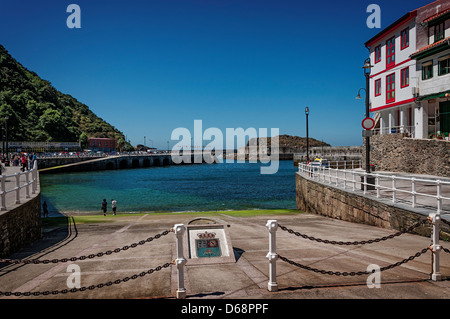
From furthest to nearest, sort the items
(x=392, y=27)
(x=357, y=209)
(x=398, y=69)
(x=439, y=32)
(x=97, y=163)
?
(x=97, y=163), (x=392, y=27), (x=398, y=69), (x=439, y=32), (x=357, y=209)

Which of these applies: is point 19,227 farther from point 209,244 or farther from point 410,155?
point 410,155

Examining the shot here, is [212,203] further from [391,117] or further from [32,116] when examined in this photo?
[32,116]

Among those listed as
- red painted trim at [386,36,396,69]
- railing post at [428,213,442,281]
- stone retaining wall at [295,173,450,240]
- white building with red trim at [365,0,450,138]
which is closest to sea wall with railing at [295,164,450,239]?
stone retaining wall at [295,173,450,240]

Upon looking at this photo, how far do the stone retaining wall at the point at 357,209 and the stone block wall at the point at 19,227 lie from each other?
1176cm

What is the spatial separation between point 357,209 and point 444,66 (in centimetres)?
1618

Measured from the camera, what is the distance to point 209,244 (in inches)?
271

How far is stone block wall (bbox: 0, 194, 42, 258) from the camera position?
819 centimetres

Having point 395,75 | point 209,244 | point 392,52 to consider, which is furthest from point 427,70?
point 209,244

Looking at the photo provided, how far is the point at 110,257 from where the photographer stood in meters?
7.71


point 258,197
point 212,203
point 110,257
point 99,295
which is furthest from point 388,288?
point 258,197

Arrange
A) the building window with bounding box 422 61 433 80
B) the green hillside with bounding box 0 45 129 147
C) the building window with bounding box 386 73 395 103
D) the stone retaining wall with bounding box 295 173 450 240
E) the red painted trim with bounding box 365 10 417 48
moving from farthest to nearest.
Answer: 1. the green hillside with bounding box 0 45 129 147
2. the building window with bounding box 386 73 395 103
3. the red painted trim with bounding box 365 10 417 48
4. the building window with bounding box 422 61 433 80
5. the stone retaining wall with bounding box 295 173 450 240

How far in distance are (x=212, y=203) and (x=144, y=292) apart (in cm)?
2760

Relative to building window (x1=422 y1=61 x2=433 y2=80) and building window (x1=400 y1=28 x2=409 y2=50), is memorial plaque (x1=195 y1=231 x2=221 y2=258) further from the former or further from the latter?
building window (x1=400 y1=28 x2=409 y2=50)

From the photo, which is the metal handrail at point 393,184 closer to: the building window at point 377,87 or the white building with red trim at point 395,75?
the white building with red trim at point 395,75
